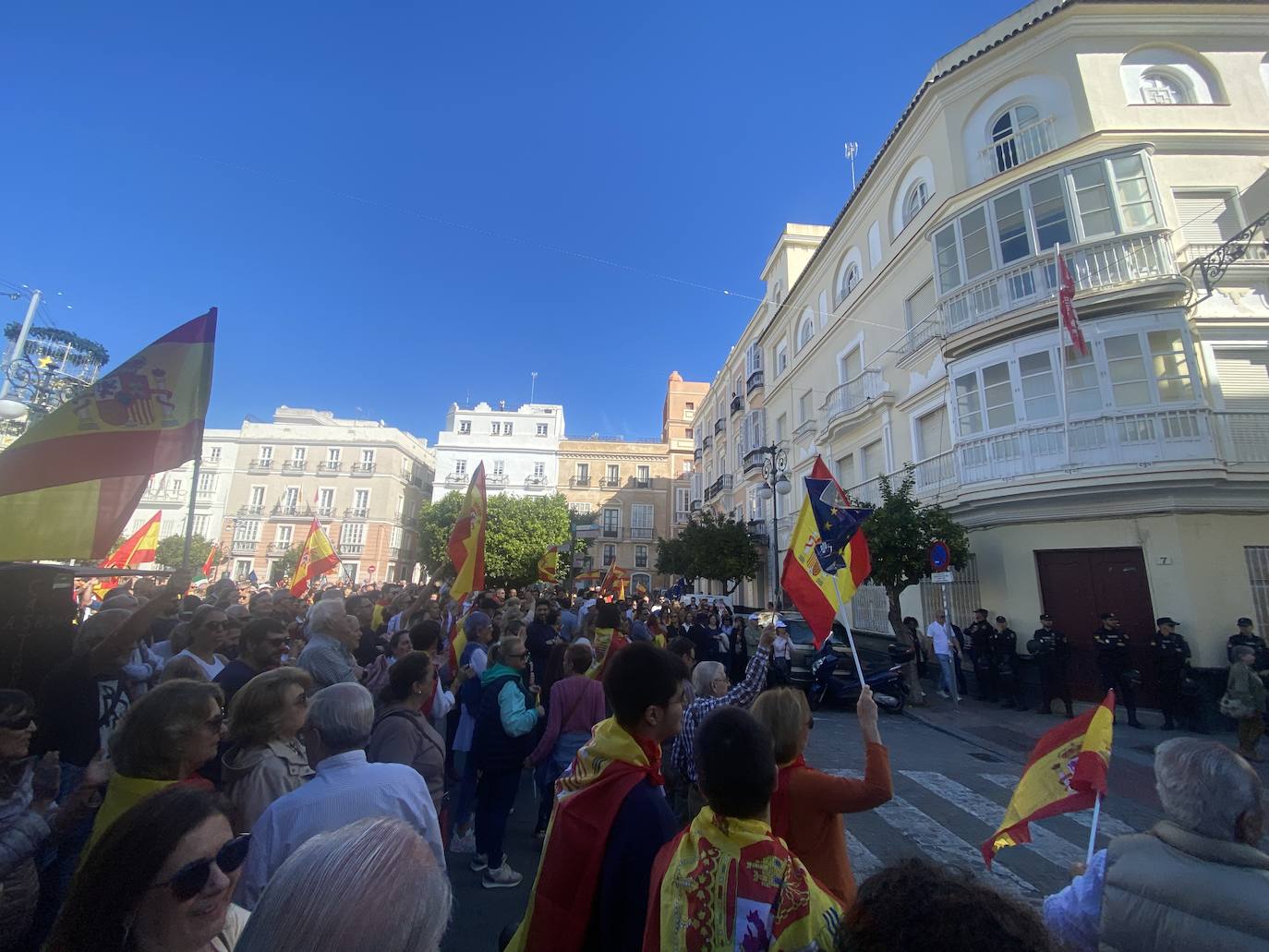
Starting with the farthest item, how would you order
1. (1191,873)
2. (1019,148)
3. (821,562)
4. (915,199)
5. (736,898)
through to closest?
(915,199)
(1019,148)
(821,562)
(1191,873)
(736,898)

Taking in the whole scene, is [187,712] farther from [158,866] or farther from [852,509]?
[852,509]

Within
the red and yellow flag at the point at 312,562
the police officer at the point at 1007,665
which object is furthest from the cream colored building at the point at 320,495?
the police officer at the point at 1007,665

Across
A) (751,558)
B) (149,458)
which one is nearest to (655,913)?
(149,458)

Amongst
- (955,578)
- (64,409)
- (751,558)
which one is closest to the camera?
(64,409)

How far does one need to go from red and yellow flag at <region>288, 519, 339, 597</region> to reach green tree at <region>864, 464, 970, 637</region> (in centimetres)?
1197

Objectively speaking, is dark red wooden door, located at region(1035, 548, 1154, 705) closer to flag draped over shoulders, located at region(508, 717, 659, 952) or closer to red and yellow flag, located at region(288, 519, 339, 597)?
flag draped over shoulders, located at region(508, 717, 659, 952)

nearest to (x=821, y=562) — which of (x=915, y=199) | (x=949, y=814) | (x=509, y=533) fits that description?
(x=949, y=814)

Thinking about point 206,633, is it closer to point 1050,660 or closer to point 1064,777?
point 1064,777

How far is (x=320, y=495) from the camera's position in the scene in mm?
47219

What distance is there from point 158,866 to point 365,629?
23.7 ft

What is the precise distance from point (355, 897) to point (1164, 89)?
20.6 metres

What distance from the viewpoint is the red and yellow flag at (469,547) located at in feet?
24.1

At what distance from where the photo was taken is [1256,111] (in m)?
13.2

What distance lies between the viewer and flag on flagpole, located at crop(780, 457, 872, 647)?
16.1 feet
